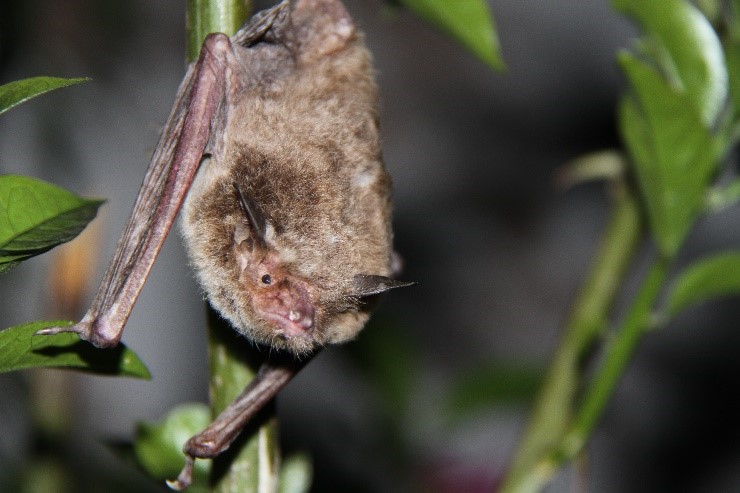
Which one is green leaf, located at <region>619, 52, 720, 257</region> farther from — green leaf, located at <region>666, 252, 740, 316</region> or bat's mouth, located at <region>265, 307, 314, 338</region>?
bat's mouth, located at <region>265, 307, 314, 338</region>

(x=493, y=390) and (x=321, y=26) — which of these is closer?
(x=321, y=26)

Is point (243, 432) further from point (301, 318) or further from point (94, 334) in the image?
point (94, 334)

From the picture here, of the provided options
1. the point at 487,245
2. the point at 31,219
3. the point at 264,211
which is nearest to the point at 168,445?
the point at 264,211

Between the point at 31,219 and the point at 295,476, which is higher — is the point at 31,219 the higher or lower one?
the higher one

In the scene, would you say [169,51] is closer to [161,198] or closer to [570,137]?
[570,137]

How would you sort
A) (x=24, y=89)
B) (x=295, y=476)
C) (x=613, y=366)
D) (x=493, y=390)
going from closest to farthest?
(x=24, y=89) → (x=295, y=476) → (x=613, y=366) → (x=493, y=390)

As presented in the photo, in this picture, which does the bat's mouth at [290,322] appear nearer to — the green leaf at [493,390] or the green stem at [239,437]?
the green stem at [239,437]
